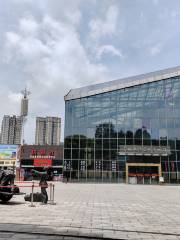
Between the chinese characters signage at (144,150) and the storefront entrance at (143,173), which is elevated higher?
the chinese characters signage at (144,150)

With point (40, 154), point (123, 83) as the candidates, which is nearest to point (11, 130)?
point (40, 154)

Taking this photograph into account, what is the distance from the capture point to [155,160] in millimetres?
41906

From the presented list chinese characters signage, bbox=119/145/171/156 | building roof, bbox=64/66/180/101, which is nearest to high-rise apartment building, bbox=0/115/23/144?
building roof, bbox=64/66/180/101

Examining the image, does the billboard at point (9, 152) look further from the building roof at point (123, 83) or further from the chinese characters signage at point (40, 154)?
the building roof at point (123, 83)

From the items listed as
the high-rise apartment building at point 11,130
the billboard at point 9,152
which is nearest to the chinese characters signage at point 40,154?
the billboard at point 9,152

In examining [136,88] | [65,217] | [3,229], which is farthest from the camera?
[136,88]

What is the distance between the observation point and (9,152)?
55.0m

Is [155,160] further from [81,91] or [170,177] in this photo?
[81,91]

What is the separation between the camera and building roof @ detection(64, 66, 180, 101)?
43.2 metres

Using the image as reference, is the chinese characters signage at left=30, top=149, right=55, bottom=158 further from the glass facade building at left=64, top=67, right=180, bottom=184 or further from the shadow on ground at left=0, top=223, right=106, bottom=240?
the shadow on ground at left=0, top=223, right=106, bottom=240

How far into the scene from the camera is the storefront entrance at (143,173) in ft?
136

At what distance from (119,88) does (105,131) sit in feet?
21.5

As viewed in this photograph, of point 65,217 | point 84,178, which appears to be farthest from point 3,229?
point 84,178

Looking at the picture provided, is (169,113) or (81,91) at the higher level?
(81,91)
